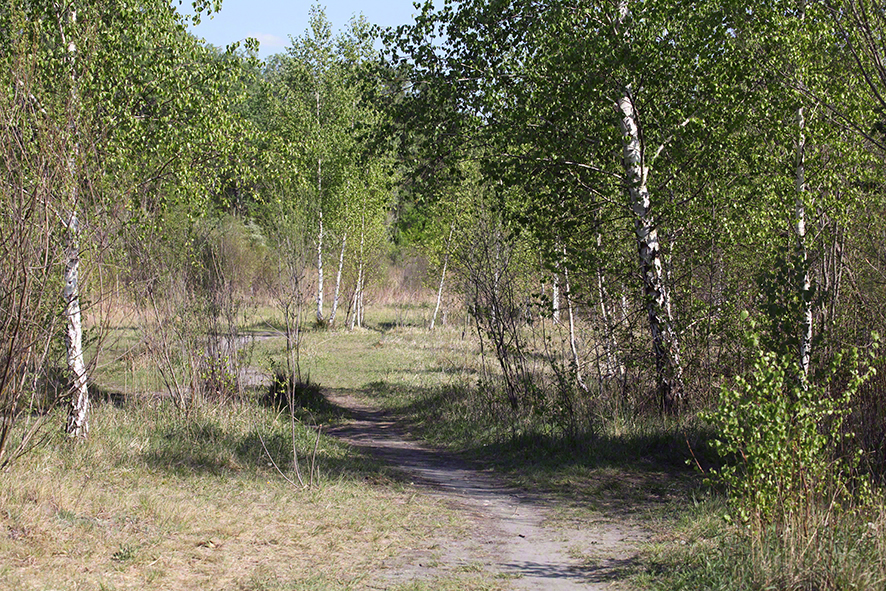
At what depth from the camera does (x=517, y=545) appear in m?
6.01

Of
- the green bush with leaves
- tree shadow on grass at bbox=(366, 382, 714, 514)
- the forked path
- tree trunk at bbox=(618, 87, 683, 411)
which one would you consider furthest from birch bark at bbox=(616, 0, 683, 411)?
the green bush with leaves

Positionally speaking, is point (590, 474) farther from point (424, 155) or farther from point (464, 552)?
point (424, 155)

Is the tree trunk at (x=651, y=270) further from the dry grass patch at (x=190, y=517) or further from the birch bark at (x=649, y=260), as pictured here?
the dry grass patch at (x=190, y=517)

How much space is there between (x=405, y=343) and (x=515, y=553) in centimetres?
1887

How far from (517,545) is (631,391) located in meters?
4.72

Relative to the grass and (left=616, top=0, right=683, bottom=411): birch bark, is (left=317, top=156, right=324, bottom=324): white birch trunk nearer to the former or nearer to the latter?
the grass

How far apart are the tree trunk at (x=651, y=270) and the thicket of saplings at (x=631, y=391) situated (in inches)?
8.1

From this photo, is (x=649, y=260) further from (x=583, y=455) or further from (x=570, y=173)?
(x=583, y=455)

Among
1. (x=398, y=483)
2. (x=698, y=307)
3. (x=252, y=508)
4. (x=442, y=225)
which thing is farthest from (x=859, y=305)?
(x=442, y=225)

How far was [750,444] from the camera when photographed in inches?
179

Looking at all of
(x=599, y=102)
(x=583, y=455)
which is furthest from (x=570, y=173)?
(x=583, y=455)

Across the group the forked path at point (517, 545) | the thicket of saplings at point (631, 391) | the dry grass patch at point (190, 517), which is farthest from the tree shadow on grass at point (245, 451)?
the forked path at point (517, 545)

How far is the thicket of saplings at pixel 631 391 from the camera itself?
4504 mm

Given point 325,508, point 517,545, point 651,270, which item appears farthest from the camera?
point 651,270
